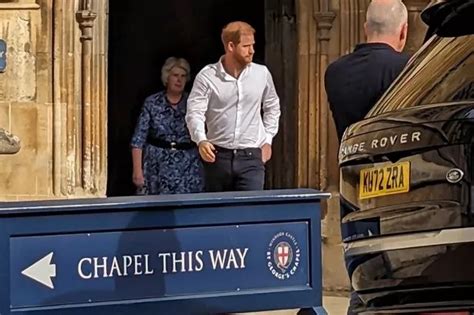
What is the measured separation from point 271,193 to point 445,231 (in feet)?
5.70

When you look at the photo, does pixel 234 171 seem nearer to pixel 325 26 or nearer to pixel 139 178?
pixel 139 178

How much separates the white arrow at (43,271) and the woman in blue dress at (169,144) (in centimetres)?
407

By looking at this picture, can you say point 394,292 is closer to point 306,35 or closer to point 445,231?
point 445,231

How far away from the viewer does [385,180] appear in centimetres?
465

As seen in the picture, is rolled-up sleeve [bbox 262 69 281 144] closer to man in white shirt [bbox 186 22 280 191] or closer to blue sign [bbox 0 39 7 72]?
man in white shirt [bbox 186 22 280 191]

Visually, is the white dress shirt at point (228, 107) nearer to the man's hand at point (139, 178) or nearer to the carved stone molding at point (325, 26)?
the man's hand at point (139, 178)

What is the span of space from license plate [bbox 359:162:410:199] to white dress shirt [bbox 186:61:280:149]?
10.8 feet

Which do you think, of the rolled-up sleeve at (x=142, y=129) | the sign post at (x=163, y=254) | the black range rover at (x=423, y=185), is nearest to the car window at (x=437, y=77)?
the black range rover at (x=423, y=185)

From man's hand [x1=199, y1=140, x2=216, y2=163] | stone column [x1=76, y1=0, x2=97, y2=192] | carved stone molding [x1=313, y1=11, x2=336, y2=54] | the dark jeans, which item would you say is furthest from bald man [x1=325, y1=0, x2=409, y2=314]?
stone column [x1=76, y1=0, x2=97, y2=192]

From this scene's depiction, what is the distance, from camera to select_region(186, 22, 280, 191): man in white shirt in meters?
8.12

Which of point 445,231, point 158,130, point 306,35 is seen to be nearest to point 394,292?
point 445,231

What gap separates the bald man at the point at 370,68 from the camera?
21.0 ft

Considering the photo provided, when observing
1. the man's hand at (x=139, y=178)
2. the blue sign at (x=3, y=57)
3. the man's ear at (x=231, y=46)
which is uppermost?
the blue sign at (x=3, y=57)

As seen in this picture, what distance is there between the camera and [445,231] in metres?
4.31
